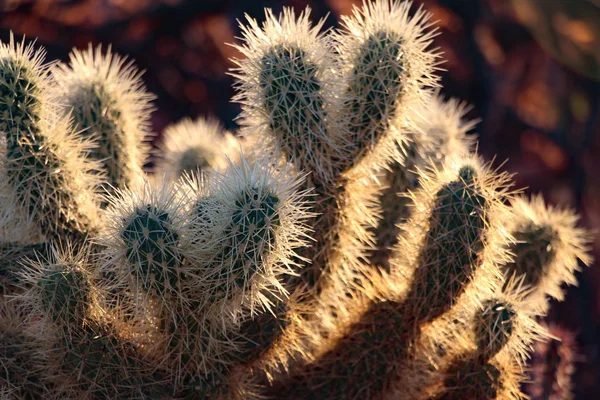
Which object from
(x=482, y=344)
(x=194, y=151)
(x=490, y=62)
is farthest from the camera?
(x=490, y=62)

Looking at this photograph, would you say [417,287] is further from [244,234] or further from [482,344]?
[244,234]

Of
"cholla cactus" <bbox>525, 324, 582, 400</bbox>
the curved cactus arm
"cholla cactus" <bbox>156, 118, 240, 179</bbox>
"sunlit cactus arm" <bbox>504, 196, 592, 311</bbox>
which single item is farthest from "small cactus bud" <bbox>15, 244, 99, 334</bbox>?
"cholla cactus" <bbox>525, 324, 582, 400</bbox>

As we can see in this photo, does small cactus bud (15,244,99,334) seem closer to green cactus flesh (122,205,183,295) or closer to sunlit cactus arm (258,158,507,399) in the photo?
green cactus flesh (122,205,183,295)

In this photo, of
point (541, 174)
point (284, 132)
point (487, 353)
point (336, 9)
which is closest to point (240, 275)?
point (284, 132)

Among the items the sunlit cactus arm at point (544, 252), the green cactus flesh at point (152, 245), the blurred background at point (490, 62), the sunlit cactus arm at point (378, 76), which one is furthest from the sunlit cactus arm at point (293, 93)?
the blurred background at point (490, 62)

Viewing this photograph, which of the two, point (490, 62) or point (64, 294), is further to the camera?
point (490, 62)

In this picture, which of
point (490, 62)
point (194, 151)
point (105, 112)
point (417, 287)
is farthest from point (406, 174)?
point (490, 62)
